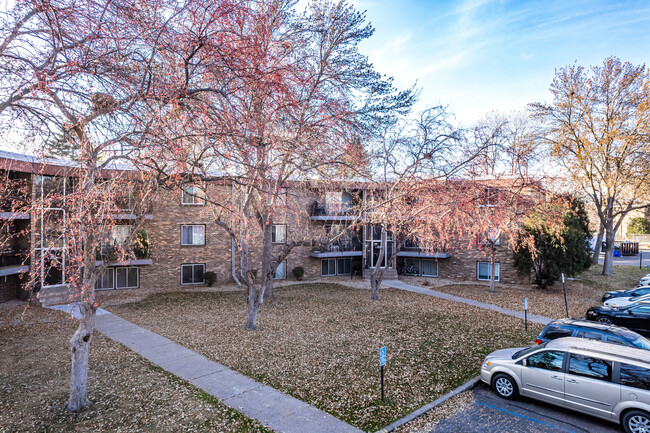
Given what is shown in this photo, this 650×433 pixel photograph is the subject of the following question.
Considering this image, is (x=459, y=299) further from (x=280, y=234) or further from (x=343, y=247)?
(x=280, y=234)

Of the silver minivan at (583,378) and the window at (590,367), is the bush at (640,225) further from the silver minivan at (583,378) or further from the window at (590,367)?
the window at (590,367)

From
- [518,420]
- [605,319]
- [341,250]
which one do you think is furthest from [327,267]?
[518,420]

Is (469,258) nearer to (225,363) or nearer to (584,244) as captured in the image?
(584,244)

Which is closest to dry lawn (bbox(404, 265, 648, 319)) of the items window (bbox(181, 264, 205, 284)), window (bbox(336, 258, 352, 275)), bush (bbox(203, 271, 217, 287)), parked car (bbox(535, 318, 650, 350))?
window (bbox(336, 258, 352, 275))

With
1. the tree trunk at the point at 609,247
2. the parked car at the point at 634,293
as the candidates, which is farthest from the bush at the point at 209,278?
the tree trunk at the point at 609,247

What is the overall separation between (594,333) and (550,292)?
1324cm

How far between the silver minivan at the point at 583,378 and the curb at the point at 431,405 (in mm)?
379

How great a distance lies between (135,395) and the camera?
25.1ft

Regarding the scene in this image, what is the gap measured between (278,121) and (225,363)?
6868mm

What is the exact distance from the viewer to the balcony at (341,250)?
83.7 feet

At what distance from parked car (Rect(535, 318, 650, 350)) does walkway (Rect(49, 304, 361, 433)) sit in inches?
252

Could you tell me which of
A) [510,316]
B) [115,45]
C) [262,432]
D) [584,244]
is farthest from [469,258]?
[115,45]

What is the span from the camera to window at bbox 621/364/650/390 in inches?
253

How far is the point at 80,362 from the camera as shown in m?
7.09
